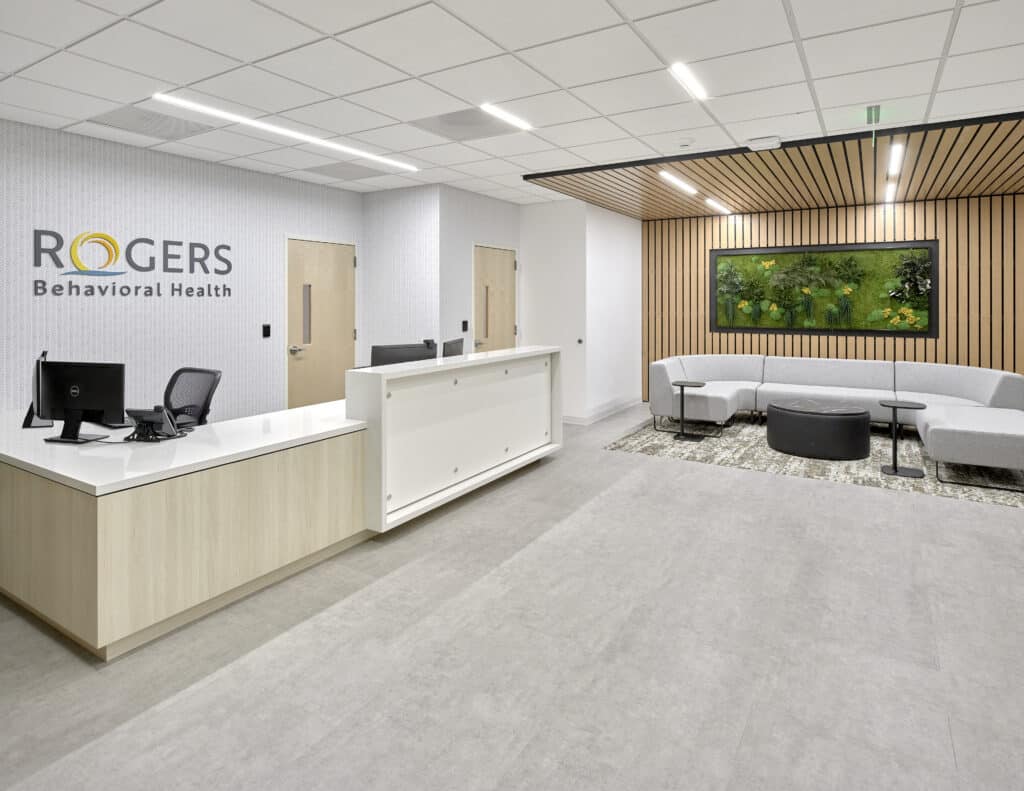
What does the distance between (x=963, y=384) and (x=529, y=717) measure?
7064 mm

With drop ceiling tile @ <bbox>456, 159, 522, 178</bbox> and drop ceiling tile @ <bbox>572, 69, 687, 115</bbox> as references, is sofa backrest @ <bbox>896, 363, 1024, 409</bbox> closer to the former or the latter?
drop ceiling tile @ <bbox>572, 69, 687, 115</bbox>

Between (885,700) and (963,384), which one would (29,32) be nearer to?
(885,700)

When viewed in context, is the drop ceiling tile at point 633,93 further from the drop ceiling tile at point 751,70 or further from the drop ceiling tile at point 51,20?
the drop ceiling tile at point 51,20

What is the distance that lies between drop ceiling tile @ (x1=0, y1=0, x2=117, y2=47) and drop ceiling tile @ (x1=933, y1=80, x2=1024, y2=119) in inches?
41.6

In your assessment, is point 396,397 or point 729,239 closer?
point 396,397

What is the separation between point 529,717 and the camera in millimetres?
2279

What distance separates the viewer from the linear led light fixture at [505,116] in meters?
4.52

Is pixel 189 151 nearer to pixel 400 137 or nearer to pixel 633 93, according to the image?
pixel 400 137

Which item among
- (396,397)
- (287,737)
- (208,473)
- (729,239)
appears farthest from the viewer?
(729,239)

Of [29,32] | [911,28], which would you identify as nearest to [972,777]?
[911,28]

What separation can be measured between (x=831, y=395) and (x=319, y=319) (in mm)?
5940

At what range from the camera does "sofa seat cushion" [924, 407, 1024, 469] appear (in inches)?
199

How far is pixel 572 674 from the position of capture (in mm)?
2553

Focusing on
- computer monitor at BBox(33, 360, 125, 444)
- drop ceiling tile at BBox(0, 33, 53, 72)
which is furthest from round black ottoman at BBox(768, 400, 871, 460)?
drop ceiling tile at BBox(0, 33, 53, 72)
